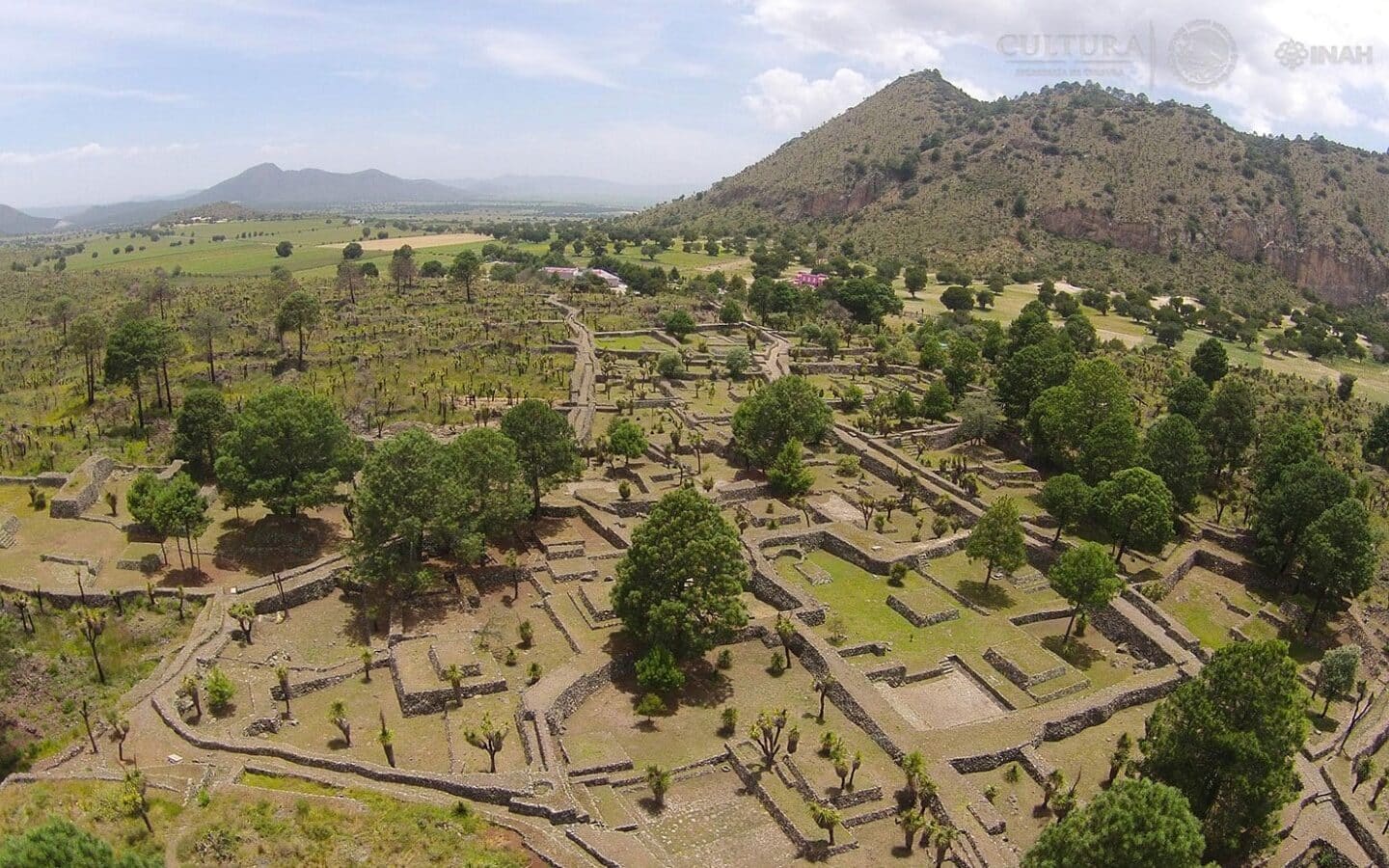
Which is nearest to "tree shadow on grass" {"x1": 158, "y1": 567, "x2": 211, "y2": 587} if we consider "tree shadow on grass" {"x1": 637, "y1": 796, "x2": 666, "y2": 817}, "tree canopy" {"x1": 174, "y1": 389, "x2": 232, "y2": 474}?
"tree canopy" {"x1": 174, "y1": 389, "x2": 232, "y2": 474}

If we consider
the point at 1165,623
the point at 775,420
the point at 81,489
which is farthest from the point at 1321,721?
the point at 81,489

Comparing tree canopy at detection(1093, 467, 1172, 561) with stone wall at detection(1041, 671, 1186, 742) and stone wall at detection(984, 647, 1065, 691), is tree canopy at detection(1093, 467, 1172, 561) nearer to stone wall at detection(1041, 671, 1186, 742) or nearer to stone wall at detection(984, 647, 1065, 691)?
stone wall at detection(1041, 671, 1186, 742)

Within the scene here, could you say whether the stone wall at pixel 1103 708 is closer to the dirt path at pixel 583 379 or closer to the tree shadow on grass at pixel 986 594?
the tree shadow on grass at pixel 986 594

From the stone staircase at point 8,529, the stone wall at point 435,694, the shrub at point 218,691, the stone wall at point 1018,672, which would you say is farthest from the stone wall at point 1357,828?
the stone staircase at point 8,529

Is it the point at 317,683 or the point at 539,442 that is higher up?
the point at 539,442

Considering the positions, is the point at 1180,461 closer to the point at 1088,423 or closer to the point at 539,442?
the point at 1088,423
